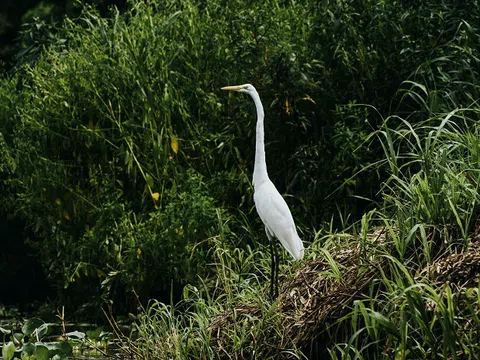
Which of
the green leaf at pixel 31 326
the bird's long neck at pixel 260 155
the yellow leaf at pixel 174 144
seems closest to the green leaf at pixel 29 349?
the green leaf at pixel 31 326

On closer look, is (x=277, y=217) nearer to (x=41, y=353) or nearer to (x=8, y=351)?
(x=41, y=353)

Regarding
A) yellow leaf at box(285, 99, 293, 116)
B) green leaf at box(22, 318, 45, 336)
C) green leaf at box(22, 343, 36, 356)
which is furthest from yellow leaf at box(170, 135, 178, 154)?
green leaf at box(22, 343, 36, 356)

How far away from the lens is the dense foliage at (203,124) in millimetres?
9180

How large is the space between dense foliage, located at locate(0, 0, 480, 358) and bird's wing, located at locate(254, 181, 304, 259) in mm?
1841

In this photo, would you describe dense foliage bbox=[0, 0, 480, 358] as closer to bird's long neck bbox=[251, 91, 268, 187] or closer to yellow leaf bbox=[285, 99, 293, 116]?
yellow leaf bbox=[285, 99, 293, 116]

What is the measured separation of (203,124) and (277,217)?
3.34 metres

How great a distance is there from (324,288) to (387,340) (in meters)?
0.80

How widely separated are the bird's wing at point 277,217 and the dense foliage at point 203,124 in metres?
1.84

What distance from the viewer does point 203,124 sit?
10.0 metres

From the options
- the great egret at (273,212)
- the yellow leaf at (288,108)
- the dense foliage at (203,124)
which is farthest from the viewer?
the yellow leaf at (288,108)

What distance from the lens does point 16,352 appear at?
6320 millimetres

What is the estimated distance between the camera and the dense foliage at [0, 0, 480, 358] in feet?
30.1

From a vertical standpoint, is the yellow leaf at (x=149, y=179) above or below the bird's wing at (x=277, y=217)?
below

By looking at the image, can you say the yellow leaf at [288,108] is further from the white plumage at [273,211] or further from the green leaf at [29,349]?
the green leaf at [29,349]
